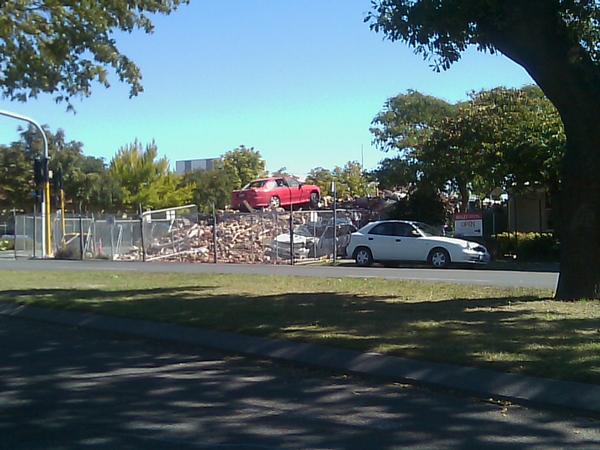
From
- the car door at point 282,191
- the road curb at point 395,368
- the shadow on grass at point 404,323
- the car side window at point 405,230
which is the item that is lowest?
the road curb at point 395,368

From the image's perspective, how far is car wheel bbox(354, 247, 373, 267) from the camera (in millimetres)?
27203

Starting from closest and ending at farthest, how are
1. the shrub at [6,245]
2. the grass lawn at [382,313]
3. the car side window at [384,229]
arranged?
1. the grass lawn at [382,313]
2. the car side window at [384,229]
3. the shrub at [6,245]

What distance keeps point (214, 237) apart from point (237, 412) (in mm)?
24005

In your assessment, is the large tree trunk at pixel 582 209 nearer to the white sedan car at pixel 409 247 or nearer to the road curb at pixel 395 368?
the road curb at pixel 395 368

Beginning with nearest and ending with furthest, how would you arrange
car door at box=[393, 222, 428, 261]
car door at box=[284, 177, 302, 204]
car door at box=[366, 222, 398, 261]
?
car door at box=[393, 222, 428, 261], car door at box=[366, 222, 398, 261], car door at box=[284, 177, 302, 204]

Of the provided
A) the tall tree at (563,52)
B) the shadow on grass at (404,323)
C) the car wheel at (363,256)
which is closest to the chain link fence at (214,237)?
the car wheel at (363,256)

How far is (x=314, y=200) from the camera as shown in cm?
4144

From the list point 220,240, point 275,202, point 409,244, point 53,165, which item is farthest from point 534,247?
point 53,165

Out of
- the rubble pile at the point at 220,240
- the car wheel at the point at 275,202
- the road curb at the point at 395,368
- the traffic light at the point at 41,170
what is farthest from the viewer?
the car wheel at the point at 275,202

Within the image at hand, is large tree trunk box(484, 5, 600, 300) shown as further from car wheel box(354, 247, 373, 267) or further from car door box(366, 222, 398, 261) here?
car wheel box(354, 247, 373, 267)

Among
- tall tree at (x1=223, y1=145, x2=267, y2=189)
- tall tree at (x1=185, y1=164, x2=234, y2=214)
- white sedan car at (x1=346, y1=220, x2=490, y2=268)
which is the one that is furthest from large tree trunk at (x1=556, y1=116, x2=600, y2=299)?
tall tree at (x1=223, y1=145, x2=267, y2=189)

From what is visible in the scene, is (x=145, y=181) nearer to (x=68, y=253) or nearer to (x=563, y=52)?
(x=68, y=253)

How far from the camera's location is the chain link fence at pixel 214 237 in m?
31.4

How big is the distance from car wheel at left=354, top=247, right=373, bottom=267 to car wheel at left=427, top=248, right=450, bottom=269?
2277 millimetres
